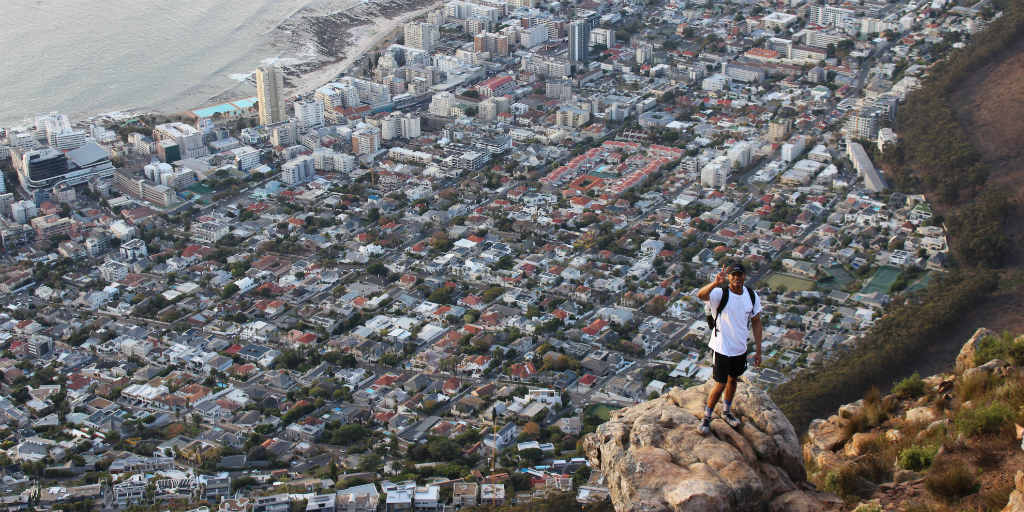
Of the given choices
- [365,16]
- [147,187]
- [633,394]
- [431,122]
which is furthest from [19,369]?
[365,16]

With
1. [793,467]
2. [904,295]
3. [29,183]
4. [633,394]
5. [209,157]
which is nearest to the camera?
[793,467]

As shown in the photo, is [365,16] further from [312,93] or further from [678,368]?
[678,368]

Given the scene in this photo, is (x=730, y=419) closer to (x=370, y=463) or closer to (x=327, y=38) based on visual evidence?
(x=370, y=463)

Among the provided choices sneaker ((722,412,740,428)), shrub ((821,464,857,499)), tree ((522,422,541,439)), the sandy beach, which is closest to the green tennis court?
tree ((522,422,541,439))

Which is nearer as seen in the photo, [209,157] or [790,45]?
[209,157]

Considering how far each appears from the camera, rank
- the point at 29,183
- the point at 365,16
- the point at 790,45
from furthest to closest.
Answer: the point at 365,16, the point at 790,45, the point at 29,183

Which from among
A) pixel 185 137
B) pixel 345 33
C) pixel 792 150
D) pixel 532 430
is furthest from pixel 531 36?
pixel 532 430

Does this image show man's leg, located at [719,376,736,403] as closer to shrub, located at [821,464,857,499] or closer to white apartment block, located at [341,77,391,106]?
shrub, located at [821,464,857,499]

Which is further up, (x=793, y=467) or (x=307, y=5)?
(x=793, y=467)

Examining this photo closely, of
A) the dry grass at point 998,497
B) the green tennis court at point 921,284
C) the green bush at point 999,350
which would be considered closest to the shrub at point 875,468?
the dry grass at point 998,497
